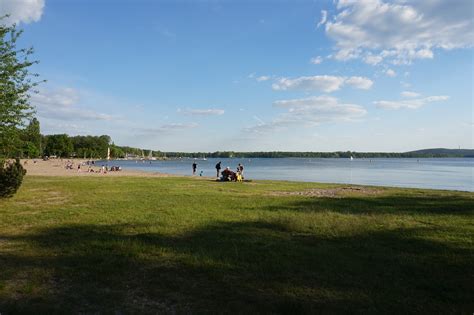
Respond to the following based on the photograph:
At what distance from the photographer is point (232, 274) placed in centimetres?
601

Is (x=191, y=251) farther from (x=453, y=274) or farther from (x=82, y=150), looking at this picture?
(x=82, y=150)

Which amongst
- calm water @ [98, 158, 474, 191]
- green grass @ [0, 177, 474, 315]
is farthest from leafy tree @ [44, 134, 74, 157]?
green grass @ [0, 177, 474, 315]

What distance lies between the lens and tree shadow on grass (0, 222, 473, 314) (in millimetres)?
4871

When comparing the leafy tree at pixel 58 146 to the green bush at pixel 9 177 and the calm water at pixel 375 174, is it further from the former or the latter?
the green bush at pixel 9 177

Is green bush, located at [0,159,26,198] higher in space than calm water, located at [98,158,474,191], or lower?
higher

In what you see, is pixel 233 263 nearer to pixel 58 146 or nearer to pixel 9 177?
pixel 9 177

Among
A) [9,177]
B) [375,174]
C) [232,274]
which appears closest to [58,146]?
[375,174]

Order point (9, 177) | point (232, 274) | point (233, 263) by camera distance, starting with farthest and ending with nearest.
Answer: point (9, 177) < point (233, 263) < point (232, 274)

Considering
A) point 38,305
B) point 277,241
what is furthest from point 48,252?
point 277,241

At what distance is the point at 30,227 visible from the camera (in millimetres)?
9680

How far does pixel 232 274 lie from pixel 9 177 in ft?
41.4

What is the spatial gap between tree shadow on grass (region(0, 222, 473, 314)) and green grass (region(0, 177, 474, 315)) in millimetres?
18

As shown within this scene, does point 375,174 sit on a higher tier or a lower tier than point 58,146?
lower

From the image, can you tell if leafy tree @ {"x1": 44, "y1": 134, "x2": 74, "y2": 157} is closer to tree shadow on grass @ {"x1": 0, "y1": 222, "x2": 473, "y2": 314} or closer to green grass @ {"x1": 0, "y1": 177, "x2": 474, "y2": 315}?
green grass @ {"x1": 0, "y1": 177, "x2": 474, "y2": 315}
